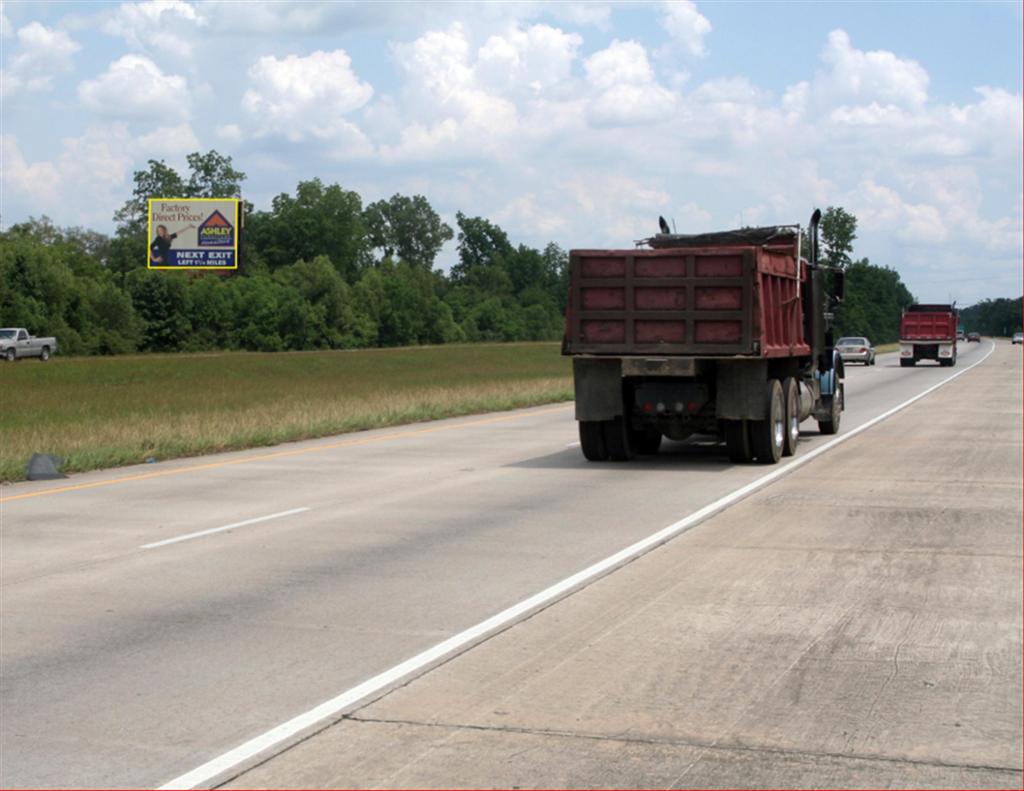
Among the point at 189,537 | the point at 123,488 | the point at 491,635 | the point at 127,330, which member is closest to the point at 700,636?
the point at 491,635

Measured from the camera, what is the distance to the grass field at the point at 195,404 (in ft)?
75.2

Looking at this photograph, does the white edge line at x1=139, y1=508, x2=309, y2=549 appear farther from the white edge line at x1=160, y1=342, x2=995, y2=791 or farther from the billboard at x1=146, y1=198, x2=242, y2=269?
the billboard at x1=146, y1=198, x2=242, y2=269

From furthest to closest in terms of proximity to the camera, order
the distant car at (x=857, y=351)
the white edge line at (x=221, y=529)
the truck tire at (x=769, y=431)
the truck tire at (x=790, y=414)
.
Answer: the distant car at (x=857, y=351) < the truck tire at (x=790, y=414) < the truck tire at (x=769, y=431) < the white edge line at (x=221, y=529)

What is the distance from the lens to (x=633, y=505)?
15.0 metres

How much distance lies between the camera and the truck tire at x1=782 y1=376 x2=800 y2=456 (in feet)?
66.9

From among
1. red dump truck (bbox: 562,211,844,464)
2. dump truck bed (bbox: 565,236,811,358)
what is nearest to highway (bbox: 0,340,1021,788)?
red dump truck (bbox: 562,211,844,464)

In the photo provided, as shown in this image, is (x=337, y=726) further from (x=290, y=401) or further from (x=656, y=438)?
(x=290, y=401)

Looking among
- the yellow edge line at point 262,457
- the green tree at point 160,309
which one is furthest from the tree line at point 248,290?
the yellow edge line at point 262,457

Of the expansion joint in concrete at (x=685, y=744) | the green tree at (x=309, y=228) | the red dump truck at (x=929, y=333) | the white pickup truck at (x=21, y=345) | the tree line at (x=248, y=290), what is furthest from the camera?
the green tree at (x=309, y=228)

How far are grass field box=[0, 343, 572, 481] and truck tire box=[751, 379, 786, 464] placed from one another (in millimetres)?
8452

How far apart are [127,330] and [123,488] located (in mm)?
91550

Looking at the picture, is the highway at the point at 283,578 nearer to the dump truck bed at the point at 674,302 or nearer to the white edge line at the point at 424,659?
the white edge line at the point at 424,659

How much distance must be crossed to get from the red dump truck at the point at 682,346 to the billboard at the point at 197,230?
202 feet

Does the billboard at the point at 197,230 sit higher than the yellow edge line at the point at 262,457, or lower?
higher
